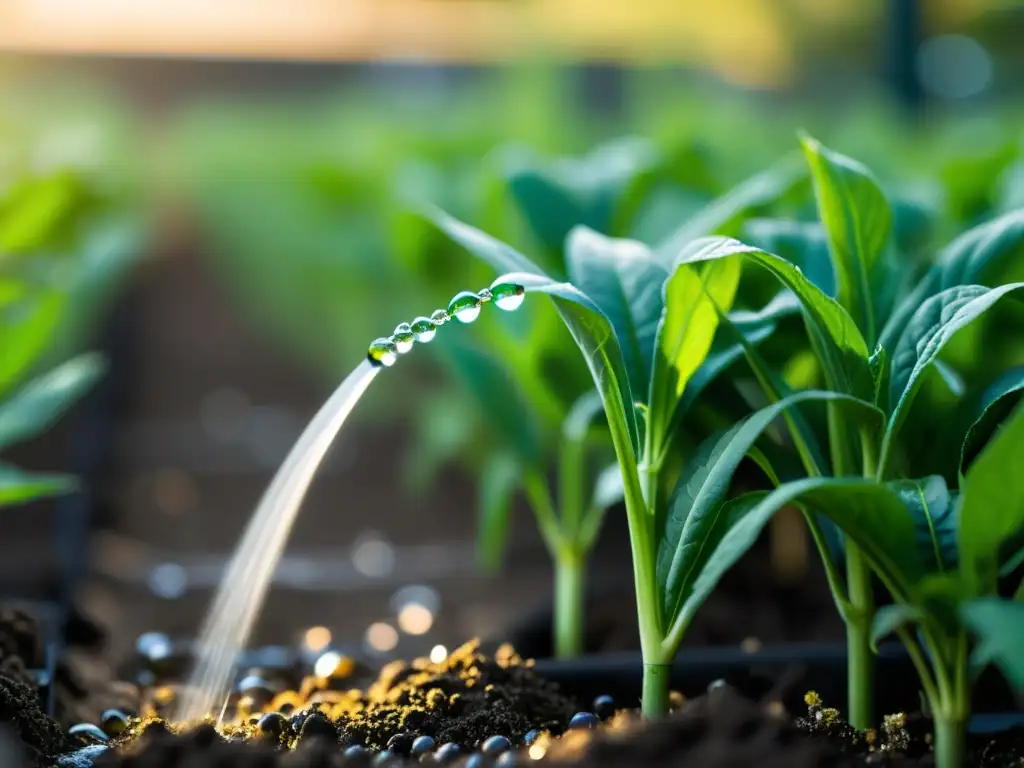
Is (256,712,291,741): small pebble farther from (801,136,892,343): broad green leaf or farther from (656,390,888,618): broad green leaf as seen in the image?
(801,136,892,343): broad green leaf

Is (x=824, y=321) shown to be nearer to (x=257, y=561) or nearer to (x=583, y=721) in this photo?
(x=583, y=721)

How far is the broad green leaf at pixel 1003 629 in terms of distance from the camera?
50 centimetres

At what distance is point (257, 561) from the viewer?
1.05 m

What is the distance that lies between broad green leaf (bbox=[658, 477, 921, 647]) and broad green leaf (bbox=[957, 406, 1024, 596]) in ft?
0.12

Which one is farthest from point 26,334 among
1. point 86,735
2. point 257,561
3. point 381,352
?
point 381,352

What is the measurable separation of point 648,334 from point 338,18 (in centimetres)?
259

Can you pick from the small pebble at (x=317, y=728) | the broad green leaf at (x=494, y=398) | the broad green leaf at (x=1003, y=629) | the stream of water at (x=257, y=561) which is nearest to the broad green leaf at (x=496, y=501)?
the broad green leaf at (x=494, y=398)

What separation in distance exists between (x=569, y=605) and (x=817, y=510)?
1.36 ft

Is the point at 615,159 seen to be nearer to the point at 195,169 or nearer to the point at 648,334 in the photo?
the point at 648,334

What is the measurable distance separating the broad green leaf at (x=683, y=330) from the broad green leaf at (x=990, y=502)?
211 mm

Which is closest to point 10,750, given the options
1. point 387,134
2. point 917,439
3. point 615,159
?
point 917,439

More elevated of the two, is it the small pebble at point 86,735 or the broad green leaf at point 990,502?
the broad green leaf at point 990,502

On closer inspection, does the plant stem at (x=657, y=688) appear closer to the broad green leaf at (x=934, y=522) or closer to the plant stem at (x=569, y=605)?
the broad green leaf at (x=934, y=522)

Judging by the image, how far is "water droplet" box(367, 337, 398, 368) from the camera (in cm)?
69
